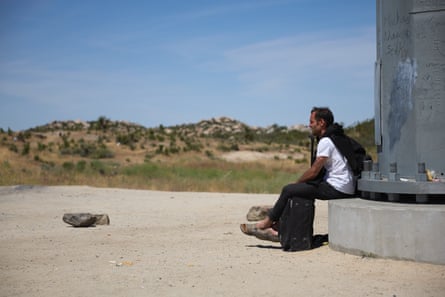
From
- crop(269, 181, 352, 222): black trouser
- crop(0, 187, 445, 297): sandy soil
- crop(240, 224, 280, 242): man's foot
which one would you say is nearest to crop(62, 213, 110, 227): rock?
crop(0, 187, 445, 297): sandy soil

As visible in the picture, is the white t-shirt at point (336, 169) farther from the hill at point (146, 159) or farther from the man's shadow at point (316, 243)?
the hill at point (146, 159)

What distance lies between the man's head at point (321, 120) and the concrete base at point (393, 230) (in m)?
1.20

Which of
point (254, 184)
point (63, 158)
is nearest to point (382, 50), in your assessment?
point (254, 184)

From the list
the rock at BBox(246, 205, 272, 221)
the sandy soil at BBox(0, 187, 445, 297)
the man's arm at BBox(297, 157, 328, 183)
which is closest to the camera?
the sandy soil at BBox(0, 187, 445, 297)

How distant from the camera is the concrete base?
6570 millimetres

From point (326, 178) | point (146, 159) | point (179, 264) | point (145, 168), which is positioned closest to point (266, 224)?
point (326, 178)

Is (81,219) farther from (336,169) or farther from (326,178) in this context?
(336,169)

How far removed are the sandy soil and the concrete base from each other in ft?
0.42

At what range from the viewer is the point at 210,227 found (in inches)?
442

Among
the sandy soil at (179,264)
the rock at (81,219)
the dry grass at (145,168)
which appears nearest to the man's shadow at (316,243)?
the sandy soil at (179,264)

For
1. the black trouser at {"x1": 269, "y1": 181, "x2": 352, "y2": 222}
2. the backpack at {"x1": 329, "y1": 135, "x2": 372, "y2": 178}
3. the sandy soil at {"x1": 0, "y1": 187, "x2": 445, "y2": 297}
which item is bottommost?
the sandy soil at {"x1": 0, "y1": 187, "x2": 445, "y2": 297}

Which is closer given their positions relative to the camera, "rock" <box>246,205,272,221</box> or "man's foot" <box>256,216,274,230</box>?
"man's foot" <box>256,216,274,230</box>

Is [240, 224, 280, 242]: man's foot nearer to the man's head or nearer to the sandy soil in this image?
the sandy soil

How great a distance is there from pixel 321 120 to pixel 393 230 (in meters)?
1.97
